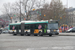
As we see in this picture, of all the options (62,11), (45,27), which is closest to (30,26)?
(45,27)

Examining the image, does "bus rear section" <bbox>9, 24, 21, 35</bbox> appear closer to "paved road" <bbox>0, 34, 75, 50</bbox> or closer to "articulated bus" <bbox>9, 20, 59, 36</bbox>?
"articulated bus" <bbox>9, 20, 59, 36</bbox>

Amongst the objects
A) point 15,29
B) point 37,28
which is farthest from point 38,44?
point 15,29

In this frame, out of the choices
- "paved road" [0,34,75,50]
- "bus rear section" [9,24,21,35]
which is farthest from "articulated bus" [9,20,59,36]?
"paved road" [0,34,75,50]

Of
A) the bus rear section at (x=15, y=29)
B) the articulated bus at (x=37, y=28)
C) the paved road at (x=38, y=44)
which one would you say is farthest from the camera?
the bus rear section at (x=15, y=29)

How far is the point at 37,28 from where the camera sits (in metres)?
28.1

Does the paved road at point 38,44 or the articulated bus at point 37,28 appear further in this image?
the articulated bus at point 37,28

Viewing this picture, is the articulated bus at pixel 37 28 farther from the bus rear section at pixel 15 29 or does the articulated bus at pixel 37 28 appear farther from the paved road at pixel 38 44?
the paved road at pixel 38 44

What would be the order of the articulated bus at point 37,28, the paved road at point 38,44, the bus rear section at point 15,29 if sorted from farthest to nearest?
the bus rear section at point 15,29, the articulated bus at point 37,28, the paved road at point 38,44

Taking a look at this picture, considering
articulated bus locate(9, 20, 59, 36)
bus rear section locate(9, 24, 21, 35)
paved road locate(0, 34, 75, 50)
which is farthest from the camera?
bus rear section locate(9, 24, 21, 35)

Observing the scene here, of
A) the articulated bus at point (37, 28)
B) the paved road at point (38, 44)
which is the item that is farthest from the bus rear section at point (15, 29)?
the paved road at point (38, 44)

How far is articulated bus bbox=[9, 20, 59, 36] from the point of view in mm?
26297

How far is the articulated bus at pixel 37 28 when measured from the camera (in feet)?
86.3

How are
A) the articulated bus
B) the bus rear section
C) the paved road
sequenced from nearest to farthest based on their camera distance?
the paved road
the articulated bus
the bus rear section

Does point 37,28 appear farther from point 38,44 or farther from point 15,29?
point 38,44
